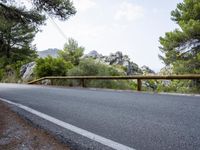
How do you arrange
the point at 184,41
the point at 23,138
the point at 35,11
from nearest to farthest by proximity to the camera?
the point at 23,138
the point at 35,11
the point at 184,41

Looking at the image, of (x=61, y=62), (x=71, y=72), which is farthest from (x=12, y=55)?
(x=71, y=72)

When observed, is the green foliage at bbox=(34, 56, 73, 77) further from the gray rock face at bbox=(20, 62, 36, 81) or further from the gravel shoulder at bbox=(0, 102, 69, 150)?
the gravel shoulder at bbox=(0, 102, 69, 150)

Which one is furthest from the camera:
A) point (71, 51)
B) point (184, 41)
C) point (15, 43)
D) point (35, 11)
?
point (71, 51)

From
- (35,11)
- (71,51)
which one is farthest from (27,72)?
(71,51)

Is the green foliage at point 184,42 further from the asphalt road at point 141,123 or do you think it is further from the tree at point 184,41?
the asphalt road at point 141,123

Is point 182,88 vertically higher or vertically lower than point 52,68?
lower

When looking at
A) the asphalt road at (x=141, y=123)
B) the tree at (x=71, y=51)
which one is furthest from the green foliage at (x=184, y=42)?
the tree at (x=71, y=51)

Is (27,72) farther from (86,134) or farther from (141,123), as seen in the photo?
(86,134)

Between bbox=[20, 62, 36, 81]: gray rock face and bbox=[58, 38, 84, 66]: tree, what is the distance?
19.1 metres

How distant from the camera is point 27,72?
91.8 feet

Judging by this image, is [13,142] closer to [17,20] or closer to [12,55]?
[17,20]

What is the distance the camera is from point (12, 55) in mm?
46781

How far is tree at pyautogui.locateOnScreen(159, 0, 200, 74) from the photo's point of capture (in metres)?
22.0

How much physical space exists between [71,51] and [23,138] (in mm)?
47766
